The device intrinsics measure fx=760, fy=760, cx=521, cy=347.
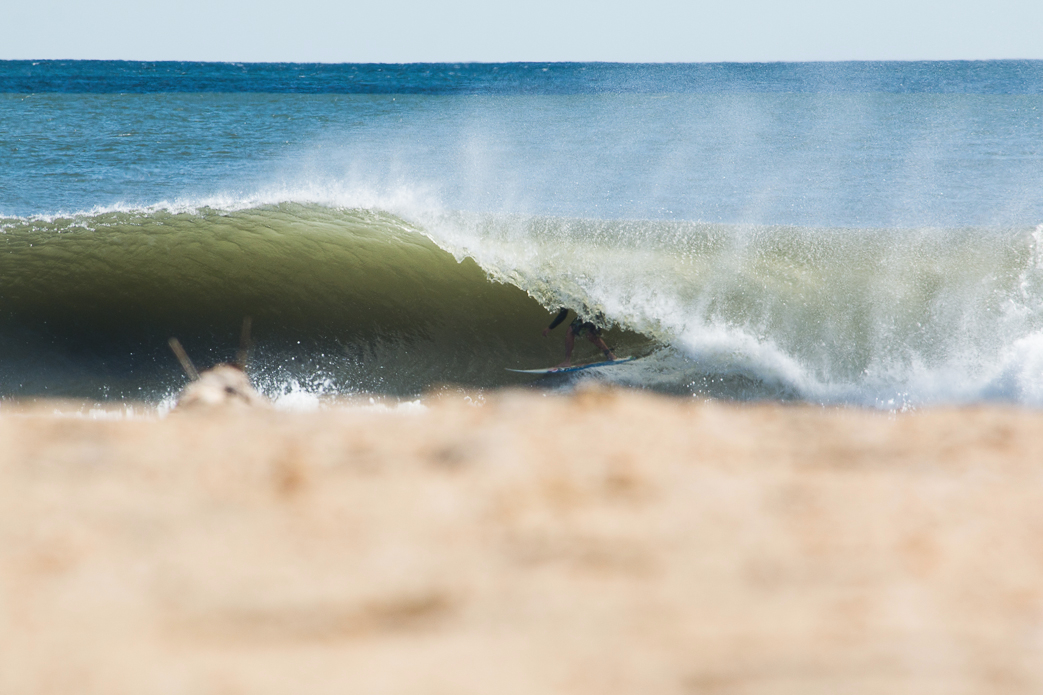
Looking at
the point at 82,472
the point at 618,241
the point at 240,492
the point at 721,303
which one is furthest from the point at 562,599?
the point at 618,241

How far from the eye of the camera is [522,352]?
660cm

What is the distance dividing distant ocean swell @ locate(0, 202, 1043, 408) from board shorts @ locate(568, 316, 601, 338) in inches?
4.8

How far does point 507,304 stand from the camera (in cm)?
711

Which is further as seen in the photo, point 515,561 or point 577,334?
point 577,334

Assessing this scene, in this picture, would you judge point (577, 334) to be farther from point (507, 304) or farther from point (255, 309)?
point (255, 309)

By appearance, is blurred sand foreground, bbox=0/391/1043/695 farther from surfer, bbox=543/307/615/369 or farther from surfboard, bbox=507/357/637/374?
surfer, bbox=543/307/615/369

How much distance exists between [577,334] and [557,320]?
0.29m

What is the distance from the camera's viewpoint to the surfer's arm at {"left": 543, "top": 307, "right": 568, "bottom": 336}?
6738mm

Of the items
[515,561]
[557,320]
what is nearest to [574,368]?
[557,320]

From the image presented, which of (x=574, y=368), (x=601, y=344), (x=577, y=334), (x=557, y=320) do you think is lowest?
(x=574, y=368)

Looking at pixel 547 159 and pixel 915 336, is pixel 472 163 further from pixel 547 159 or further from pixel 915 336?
pixel 915 336

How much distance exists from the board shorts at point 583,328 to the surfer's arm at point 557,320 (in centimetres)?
13

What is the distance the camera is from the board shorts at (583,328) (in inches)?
262

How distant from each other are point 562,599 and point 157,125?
73.8ft
